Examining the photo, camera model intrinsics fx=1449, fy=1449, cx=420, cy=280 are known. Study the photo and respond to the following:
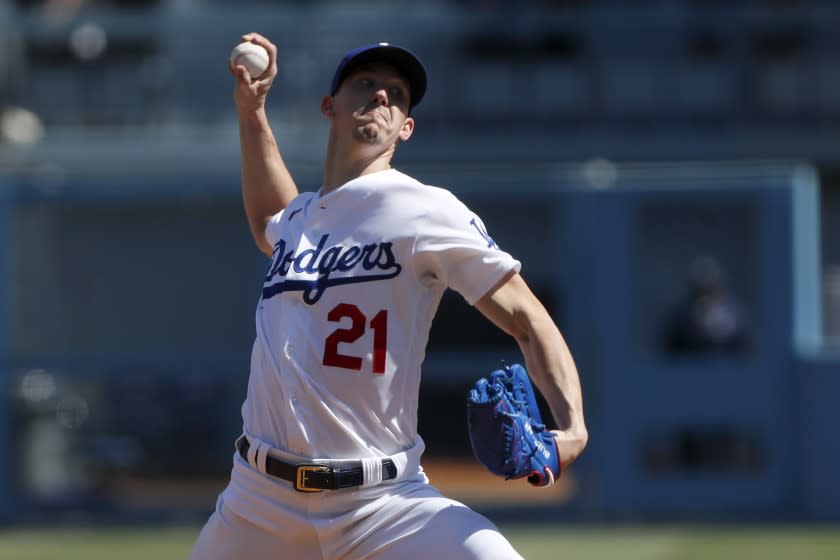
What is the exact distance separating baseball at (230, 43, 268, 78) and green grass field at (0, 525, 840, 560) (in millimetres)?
5058

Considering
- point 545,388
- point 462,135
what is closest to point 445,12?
point 462,135

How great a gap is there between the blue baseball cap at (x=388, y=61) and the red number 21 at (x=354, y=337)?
0.65 metres

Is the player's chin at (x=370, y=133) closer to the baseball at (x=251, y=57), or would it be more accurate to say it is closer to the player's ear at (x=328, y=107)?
the player's ear at (x=328, y=107)

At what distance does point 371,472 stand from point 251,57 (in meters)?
1.33

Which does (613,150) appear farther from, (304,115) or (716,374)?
(716,374)

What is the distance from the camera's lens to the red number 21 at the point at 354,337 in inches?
141

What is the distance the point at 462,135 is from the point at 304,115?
7.15 feet

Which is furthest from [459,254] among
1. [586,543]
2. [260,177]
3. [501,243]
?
[501,243]

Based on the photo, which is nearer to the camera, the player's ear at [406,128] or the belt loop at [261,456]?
the belt loop at [261,456]

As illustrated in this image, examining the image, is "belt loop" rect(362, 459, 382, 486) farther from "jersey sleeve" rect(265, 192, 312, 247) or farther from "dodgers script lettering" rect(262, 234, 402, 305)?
"jersey sleeve" rect(265, 192, 312, 247)

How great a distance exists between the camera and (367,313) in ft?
Result: 11.8

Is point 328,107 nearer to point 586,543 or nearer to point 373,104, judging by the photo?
point 373,104

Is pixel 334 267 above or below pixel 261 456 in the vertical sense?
above

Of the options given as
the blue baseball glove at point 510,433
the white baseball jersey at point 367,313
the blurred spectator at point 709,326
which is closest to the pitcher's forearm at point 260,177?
the white baseball jersey at point 367,313
